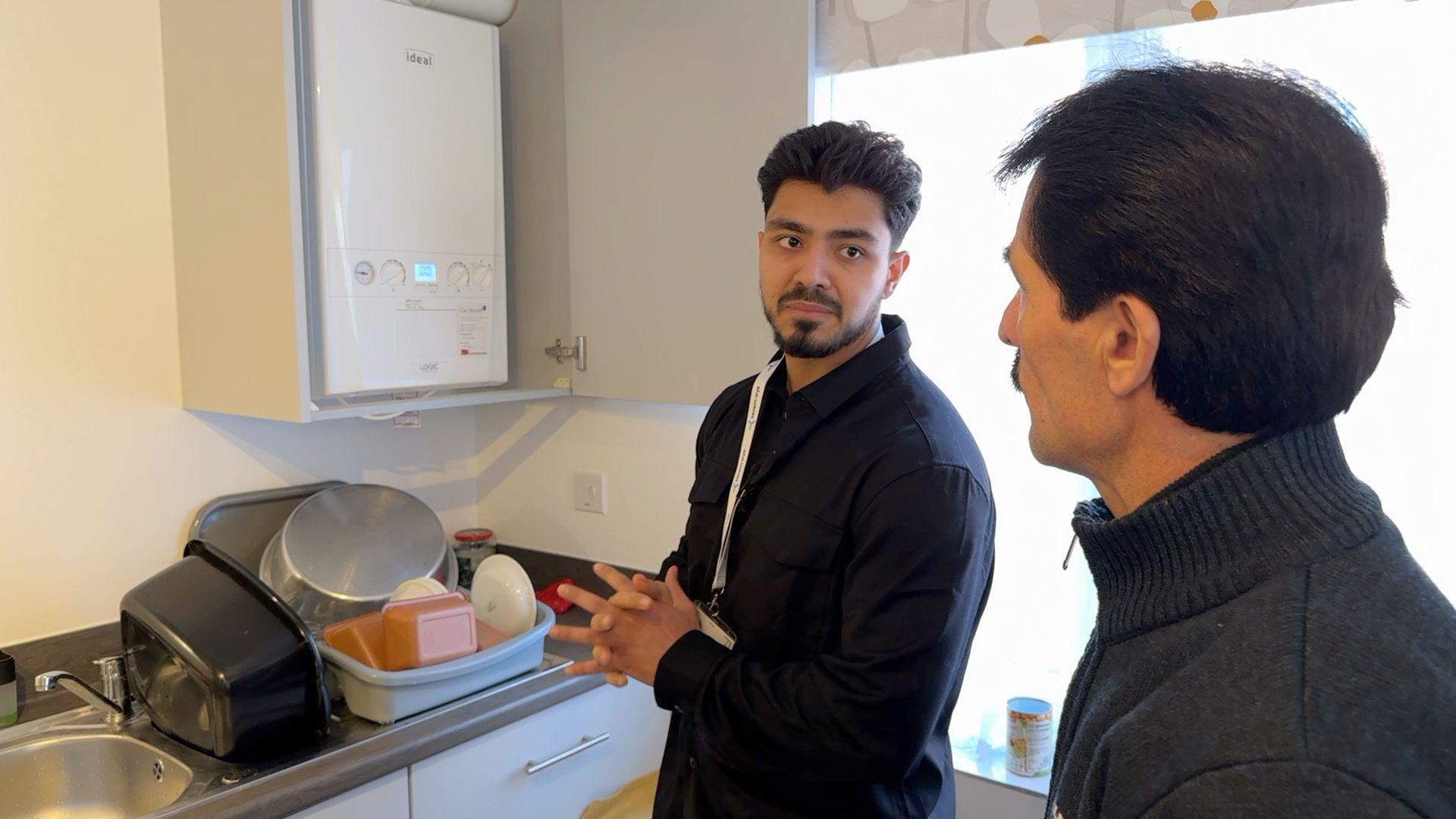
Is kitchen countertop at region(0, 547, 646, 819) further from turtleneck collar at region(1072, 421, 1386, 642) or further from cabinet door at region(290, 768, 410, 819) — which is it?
turtleneck collar at region(1072, 421, 1386, 642)

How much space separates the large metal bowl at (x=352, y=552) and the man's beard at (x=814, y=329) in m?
1.07

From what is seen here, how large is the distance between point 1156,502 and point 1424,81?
114 centimetres

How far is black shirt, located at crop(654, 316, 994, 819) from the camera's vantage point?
3.67 ft

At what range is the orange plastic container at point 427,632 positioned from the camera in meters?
1.63

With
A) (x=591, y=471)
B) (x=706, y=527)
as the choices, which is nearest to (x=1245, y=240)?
(x=706, y=527)

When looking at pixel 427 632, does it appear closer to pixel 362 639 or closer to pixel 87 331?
pixel 362 639

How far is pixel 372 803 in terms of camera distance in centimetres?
152

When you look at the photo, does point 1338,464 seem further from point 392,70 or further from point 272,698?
point 392,70

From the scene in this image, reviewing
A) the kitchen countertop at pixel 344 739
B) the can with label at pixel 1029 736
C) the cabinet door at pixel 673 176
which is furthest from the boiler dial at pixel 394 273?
the can with label at pixel 1029 736

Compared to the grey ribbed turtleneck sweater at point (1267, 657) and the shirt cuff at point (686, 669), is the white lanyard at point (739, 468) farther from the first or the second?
the grey ribbed turtleneck sweater at point (1267, 657)

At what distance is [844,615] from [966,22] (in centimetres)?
107

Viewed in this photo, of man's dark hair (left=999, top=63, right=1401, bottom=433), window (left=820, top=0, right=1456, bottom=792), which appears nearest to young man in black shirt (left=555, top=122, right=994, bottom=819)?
window (left=820, top=0, right=1456, bottom=792)

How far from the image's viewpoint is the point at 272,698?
1449mm

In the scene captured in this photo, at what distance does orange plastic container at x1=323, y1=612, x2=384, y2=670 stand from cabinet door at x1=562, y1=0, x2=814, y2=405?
2.26 feet
